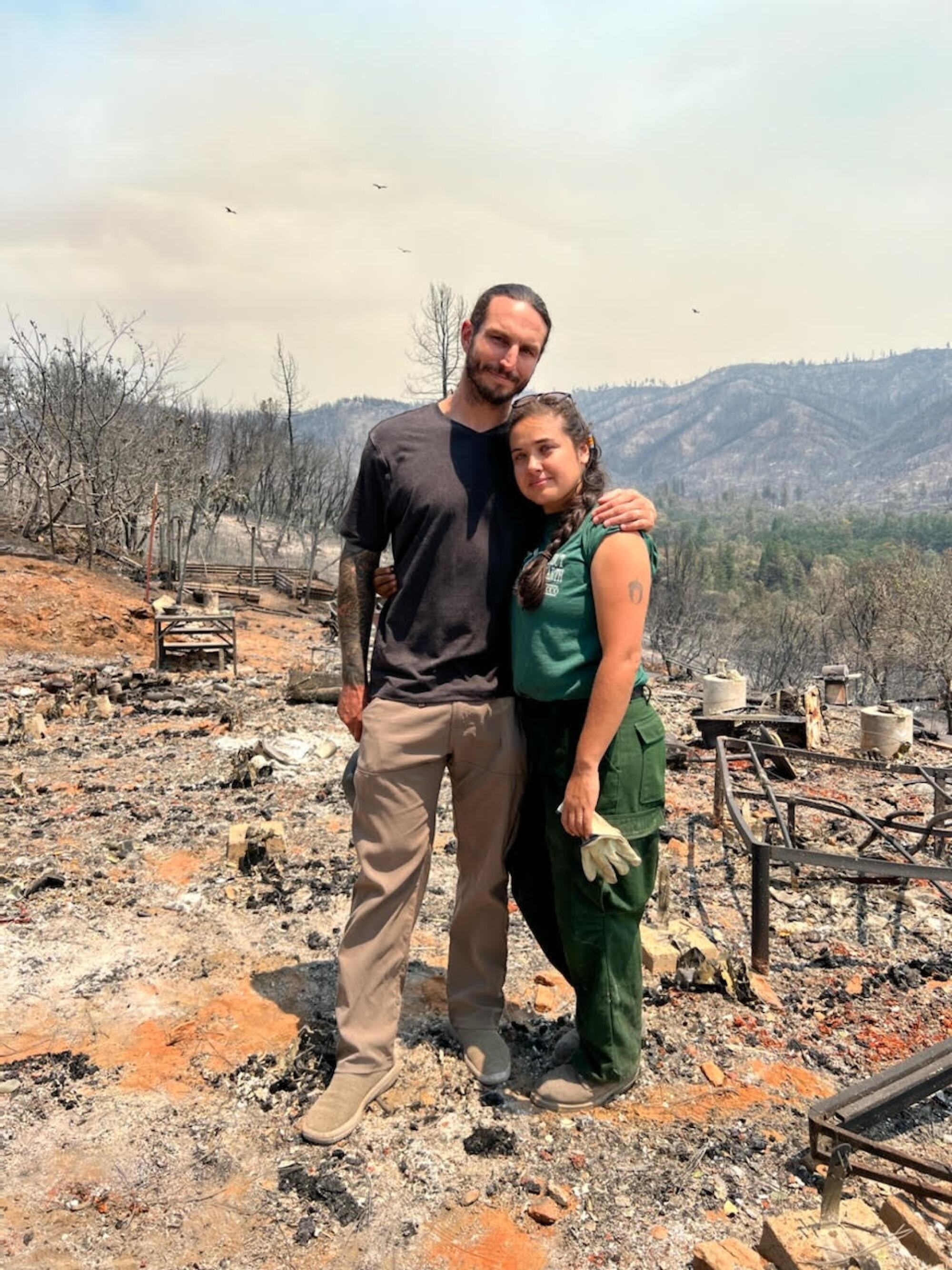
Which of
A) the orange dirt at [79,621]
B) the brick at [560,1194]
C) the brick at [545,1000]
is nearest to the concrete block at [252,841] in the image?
the brick at [545,1000]

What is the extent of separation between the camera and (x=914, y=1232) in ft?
6.77

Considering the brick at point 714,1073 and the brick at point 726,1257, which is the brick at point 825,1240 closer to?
the brick at point 726,1257

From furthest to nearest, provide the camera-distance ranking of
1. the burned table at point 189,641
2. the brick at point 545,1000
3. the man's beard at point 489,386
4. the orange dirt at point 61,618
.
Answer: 1. the orange dirt at point 61,618
2. the burned table at point 189,641
3. the brick at point 545,1000
4. the man's beard at point 489,386

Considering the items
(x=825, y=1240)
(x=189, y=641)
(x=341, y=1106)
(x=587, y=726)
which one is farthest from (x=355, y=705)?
(x=189, y=641)

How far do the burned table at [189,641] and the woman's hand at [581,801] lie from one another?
975 cm

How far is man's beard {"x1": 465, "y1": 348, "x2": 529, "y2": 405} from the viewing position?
2.46 metres

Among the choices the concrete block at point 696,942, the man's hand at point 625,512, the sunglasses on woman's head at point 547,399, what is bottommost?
the concrete block at point 696,942

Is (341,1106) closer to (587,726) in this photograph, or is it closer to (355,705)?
(355,705)

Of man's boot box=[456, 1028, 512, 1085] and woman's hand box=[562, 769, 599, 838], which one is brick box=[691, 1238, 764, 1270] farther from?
woman's hand box=[562, 769, 599, 838]

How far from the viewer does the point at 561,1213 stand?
2.25 m

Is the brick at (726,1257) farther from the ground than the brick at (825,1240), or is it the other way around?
the brick at (825,1240)

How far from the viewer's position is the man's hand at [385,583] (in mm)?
2668

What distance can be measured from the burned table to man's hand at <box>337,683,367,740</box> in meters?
9.18

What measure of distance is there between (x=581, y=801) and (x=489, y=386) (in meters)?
1.23
